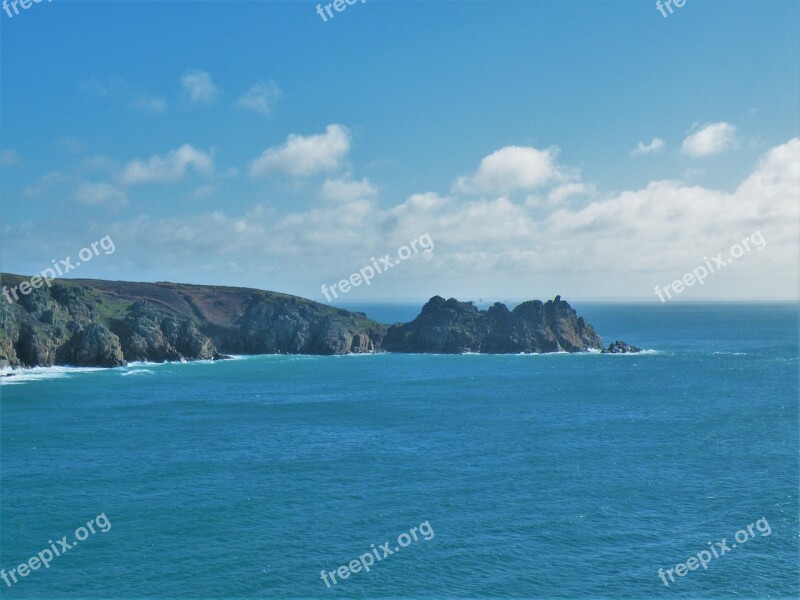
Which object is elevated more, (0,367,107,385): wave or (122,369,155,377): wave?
(0,367,107,385): wave

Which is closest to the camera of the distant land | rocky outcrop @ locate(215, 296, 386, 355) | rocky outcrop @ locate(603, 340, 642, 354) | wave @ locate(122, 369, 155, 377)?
wave @ locate(122, 369, 155, 377)

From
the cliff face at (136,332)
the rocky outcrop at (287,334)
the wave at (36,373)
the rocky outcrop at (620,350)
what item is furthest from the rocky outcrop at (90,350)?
the rocky outcrop at (620,350)

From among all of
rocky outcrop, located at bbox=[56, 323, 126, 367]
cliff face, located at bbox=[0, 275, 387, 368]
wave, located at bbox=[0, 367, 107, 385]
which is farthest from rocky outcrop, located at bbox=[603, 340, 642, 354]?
wave, located at bbox=[0, 367, 107, 385]

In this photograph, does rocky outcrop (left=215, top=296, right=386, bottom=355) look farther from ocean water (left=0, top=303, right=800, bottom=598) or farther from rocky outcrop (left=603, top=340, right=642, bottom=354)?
ocean water (left=0, top=303, right=800, bottom=598)

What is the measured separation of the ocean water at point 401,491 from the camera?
146 ft

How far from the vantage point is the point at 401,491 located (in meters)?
60.8

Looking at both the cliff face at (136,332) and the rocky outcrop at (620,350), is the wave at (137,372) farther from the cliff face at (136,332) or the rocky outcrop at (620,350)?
the rocky outcrop at (620,350)

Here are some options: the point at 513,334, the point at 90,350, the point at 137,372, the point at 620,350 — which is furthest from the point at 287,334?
the point at 620,350

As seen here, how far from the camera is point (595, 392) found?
120 meters

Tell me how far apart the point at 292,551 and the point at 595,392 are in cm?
8414

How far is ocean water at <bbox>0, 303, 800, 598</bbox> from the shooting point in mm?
44500

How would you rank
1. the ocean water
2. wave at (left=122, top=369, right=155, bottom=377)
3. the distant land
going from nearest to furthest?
the ocean water → wave at (left=122, top=369, right=155, bottom=377) → the distant land

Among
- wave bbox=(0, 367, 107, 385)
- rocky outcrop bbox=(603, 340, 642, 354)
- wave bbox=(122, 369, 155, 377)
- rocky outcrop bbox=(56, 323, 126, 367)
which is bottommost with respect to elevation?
rocky outcrop bbox=(603, 340, 642, 354)

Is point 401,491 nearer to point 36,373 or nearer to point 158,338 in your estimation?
point 36,373
